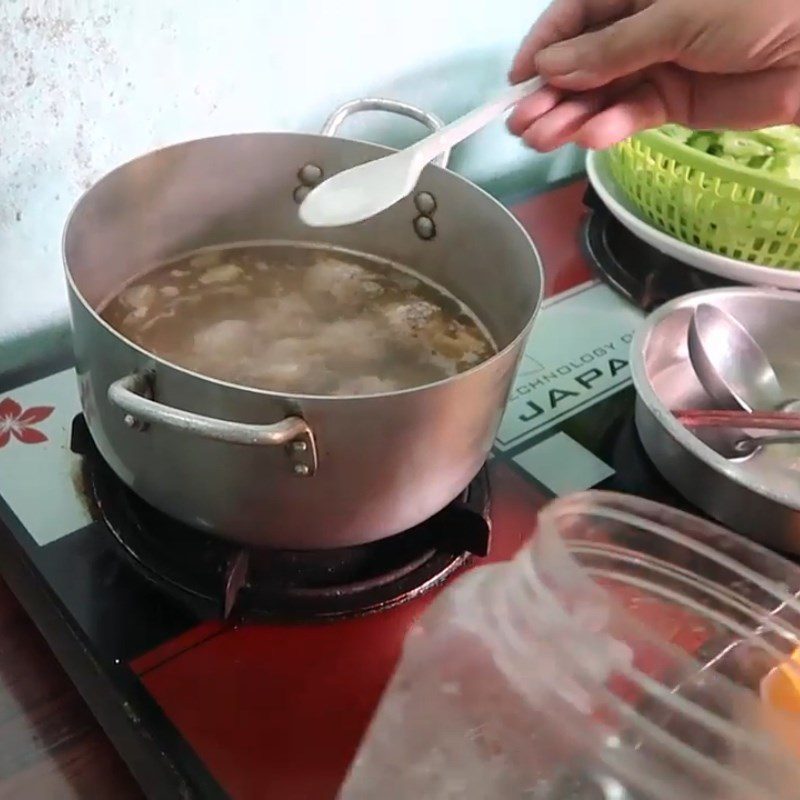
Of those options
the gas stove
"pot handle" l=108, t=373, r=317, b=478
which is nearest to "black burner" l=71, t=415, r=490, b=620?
the gas stove

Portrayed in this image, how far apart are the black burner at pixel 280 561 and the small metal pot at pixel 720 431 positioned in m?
0.14

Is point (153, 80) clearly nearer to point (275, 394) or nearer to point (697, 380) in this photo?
point (275, 394)

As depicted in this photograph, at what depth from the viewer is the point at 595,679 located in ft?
1.31

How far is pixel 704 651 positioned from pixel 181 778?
0.27 metres

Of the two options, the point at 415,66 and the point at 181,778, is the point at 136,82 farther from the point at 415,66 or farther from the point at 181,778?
the point at 181,778

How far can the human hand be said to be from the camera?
1.84 feet

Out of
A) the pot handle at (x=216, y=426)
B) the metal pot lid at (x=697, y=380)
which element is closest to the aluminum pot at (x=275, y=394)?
the pot handle at (x=216, y=426)

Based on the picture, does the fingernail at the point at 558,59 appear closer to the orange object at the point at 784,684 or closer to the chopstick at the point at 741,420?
the chopstick at the point at 741,420

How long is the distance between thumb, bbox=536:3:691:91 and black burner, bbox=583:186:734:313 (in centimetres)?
28

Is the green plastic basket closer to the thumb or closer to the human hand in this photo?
the human hand

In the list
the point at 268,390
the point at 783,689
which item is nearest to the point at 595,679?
the point at 783,689

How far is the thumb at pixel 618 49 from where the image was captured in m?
0.56

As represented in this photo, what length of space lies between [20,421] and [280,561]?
0.21 meters

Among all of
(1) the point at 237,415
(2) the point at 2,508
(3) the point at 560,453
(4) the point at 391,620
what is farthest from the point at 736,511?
(2) the point at 2,508
